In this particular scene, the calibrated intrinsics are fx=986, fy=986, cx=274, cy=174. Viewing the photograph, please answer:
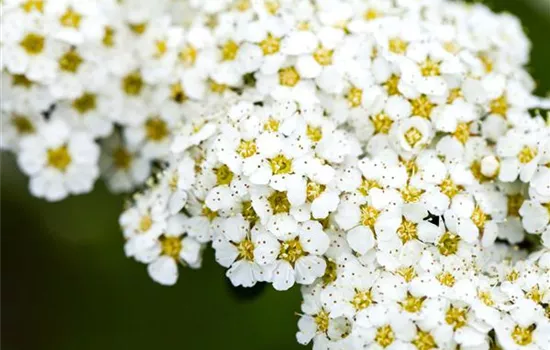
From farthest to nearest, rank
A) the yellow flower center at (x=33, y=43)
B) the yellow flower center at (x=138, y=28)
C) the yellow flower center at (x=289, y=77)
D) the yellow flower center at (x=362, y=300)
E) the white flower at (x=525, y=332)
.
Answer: the yellow flower center at (x=138, y=28) → the yellow flower center at (x=33, y=43) → the yellow flower center at (x=289, y=77) → the yellow flower center at (x=362, y=300) → the white flower at (x=525, y=332)

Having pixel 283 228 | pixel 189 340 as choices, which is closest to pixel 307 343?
pixel 283 228

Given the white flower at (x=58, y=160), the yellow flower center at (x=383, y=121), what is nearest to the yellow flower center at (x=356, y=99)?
the yellow flower center at (x=383, y=121)

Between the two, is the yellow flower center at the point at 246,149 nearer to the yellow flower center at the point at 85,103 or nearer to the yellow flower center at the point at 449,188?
→ the yellow flower center at the point at 449,188

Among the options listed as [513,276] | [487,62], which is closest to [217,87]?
[487,62]

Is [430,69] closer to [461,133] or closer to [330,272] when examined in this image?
[461,133]

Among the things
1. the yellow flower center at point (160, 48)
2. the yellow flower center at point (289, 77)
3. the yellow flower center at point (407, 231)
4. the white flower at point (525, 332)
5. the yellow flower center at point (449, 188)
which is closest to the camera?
the white flower at point (525, 332)

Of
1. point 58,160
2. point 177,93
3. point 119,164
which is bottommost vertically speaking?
point 119,164
